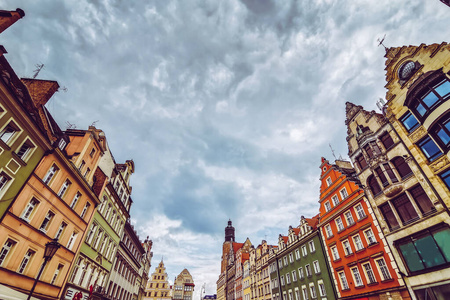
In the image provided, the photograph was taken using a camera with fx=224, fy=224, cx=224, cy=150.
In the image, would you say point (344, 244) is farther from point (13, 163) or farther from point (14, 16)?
point (14, 16)

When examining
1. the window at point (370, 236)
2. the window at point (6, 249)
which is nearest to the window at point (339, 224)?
the window at point (370, 236)

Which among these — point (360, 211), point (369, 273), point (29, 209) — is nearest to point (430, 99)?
point (360, 211)

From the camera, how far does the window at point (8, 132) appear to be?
1463cm

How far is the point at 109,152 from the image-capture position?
2961 cm

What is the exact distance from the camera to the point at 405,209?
20.9m

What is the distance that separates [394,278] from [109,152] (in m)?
34.4

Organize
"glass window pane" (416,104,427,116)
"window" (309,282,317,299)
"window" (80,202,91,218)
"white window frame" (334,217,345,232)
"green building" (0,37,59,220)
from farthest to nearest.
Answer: "window" (309,282,317,299), "white window frame" (334,217,345,232), "window" (80,202,91,218), "glass window pane" (416,104,427,116), "green building" (0,37,59,220)

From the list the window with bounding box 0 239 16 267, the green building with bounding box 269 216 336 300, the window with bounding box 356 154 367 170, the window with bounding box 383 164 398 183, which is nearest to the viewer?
the window with bounding box 0 239 16 267

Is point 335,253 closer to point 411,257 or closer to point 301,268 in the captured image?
point 301,268

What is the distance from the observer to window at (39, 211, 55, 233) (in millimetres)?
18131

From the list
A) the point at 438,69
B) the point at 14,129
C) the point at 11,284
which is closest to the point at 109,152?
the point at 14,129

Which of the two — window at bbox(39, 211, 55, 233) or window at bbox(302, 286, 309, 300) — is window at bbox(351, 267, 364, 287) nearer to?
window at bbox(302, 286, 309, 300)

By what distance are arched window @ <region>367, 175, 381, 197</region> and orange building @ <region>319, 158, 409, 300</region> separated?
1.41m

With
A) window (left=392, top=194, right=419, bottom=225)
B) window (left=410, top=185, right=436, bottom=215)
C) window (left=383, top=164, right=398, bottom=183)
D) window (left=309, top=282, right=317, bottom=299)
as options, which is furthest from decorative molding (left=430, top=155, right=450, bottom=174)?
window (left=309, top=282, right=317, bottom=299)
